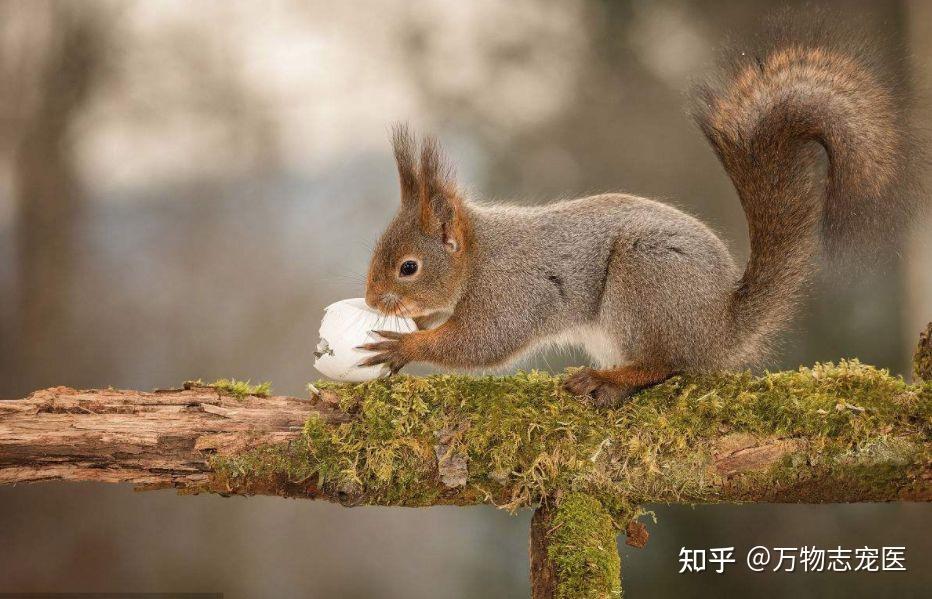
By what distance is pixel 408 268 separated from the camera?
2.41 meters

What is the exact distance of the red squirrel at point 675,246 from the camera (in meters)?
2.22

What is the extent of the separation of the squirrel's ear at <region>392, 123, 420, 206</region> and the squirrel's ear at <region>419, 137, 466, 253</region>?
0.04 m

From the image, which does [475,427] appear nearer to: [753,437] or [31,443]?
[753,437]

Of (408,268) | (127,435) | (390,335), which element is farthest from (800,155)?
(127,435)

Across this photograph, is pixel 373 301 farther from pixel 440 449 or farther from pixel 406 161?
pixel 440 449

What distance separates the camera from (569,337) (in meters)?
2.50

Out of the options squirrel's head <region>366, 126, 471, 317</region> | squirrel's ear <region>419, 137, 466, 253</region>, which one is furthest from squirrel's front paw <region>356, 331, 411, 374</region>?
squirrel's ear <region>419, 137, 466, 253</region>

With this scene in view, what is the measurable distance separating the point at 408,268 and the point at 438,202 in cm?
23

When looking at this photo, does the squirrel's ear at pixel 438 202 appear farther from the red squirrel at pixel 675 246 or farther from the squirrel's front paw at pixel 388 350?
the squirrel's front paw at pixel 388 350

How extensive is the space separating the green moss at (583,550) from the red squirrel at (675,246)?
33 centimetres

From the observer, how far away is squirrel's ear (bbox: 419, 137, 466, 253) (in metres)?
2.37

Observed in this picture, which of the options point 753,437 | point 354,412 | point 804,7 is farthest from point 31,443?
point 804,7

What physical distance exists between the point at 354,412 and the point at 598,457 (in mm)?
676

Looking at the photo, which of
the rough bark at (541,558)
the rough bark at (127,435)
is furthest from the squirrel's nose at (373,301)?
the rough bark at (541,558)
